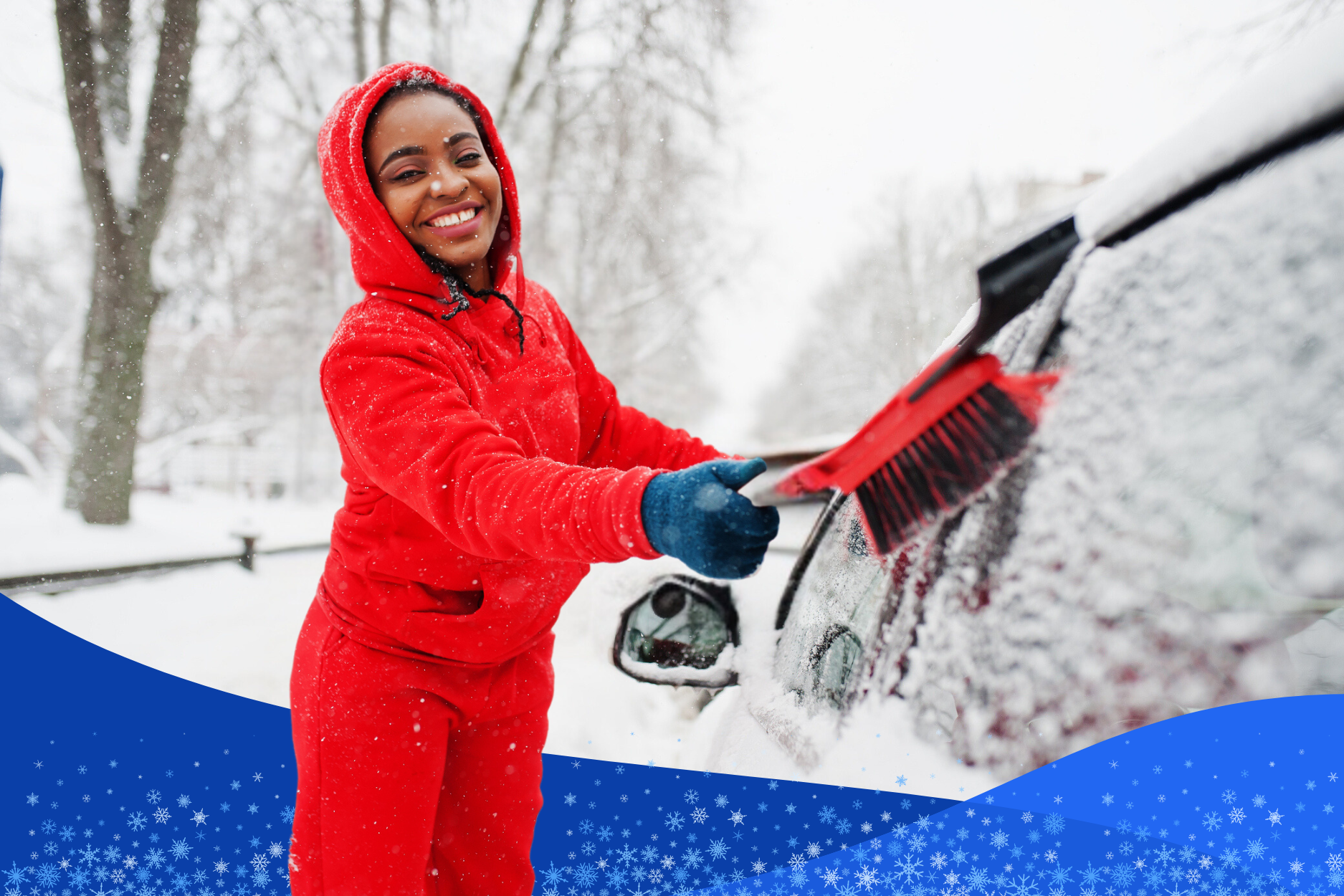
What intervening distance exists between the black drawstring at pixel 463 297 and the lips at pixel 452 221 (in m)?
0.08

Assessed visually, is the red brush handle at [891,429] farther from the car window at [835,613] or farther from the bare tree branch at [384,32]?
the bare tree branch at [384,32]

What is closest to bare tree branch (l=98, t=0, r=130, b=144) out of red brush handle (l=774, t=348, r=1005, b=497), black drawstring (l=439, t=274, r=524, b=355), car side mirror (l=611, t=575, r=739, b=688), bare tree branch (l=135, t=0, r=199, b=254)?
bare tree branch (l=135, t=0, r=199, b=254)

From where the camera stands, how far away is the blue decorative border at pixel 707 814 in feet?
2.84

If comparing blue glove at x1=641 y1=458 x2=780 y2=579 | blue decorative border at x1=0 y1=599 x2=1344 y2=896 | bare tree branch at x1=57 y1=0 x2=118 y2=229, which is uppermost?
bare tree branch at x1=57 y1=0 x2=118 y2=229

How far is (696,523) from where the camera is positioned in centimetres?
74

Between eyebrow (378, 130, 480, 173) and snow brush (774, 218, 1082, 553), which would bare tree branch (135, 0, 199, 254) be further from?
snow brush (774, 218, 1082, 553)

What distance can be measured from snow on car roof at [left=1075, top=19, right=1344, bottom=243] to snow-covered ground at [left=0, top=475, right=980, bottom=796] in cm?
66

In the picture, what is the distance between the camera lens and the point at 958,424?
0.71 metres

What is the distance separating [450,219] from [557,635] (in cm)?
112

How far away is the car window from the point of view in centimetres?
105

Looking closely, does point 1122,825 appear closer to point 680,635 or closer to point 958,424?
point 958,424

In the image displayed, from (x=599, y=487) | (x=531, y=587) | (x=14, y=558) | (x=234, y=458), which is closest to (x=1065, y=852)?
(x=599, y=487)

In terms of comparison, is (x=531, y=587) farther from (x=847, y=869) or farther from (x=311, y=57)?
(x=311, y=57)

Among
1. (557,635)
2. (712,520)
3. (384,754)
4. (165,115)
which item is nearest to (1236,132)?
(712,520)
